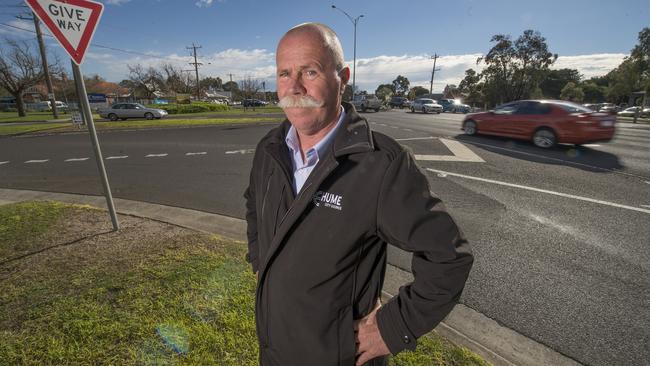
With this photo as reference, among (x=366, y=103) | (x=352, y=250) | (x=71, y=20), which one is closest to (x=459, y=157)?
(x=352, y=250)

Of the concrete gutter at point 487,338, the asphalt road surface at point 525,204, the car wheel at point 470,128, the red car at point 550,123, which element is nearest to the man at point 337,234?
the concrete gutter at point 487,338

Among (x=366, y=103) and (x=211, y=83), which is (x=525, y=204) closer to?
(x=366, y=103)

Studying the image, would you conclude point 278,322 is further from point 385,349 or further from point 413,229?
point 413,229

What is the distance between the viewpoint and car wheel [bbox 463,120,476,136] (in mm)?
12477

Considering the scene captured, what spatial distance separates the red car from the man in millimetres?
10408

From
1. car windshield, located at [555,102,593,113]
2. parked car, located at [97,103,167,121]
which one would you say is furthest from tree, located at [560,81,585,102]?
parked car, located at [97,103,167,121]

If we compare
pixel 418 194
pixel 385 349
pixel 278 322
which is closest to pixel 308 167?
pixel 418 194

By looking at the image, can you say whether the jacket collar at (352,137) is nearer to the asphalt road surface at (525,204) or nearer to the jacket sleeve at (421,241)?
the jacket sleeve at (421,241)

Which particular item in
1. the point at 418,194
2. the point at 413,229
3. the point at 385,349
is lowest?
the point at 385,349

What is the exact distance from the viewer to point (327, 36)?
1462 mm

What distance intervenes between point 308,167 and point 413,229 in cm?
60

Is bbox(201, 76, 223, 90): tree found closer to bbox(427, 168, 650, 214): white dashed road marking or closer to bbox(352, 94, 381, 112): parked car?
bbox(352, 94, 381, 112): parked car

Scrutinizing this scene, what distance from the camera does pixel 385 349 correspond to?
4.25 feet

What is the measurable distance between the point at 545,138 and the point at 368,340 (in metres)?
10.9
